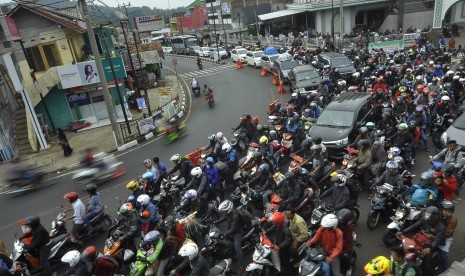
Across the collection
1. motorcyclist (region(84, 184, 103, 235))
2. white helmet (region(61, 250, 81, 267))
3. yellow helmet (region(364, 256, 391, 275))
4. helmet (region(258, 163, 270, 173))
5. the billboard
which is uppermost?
the billboard

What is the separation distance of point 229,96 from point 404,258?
21206 millimetres

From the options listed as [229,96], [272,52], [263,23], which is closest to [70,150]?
[229,96]

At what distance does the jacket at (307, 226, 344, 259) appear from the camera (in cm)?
614

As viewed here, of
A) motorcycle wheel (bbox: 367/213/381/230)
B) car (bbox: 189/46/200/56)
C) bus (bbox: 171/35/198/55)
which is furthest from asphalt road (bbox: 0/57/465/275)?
bus (bbox: 171/35/198/55)

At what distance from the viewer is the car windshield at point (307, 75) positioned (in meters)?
21.6

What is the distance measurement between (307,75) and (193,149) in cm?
958

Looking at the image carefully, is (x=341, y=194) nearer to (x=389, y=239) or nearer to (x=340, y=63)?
(x=389, y=239)

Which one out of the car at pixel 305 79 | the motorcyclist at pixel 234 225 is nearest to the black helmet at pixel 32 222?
the motorcyclist at pixel 234 225

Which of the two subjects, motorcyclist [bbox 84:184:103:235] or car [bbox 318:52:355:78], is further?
car [bbox 318:52:355:78]

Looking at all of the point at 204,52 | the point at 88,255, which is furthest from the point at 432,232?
the point at 204,52

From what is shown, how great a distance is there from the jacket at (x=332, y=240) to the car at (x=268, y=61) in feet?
85.7

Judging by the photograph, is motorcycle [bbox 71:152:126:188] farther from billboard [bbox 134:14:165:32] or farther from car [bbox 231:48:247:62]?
car [bbox 231:48:247:62]

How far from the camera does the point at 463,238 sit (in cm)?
775

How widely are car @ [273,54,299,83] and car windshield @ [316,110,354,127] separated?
40.2ft
